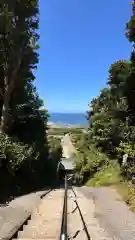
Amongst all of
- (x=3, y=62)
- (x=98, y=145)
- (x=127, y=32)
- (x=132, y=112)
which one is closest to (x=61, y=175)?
(x=98, y=145)

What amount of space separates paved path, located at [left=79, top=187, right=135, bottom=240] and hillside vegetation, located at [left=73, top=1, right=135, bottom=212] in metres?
0.68

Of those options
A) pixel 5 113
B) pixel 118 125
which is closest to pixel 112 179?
pixel 118 125

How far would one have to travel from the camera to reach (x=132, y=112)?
1011 inches

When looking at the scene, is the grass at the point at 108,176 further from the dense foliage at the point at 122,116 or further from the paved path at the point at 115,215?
the paved path at the point at 115,215

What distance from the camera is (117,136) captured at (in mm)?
28422

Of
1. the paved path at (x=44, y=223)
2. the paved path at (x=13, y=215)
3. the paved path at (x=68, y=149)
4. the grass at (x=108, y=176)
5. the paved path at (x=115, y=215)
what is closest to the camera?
the paved path at (x=44, y=223)

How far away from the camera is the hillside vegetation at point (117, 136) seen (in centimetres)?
2050

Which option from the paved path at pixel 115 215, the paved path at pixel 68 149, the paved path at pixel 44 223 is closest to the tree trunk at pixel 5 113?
the paved path at pixel 115 215

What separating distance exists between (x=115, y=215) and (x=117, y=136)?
17.1 m

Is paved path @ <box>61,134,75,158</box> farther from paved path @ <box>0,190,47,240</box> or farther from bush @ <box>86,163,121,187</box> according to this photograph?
paved path @ <box>0,190,47,240</box>

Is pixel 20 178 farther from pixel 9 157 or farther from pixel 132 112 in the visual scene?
pixel 132 112

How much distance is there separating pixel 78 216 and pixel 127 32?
11.6 m

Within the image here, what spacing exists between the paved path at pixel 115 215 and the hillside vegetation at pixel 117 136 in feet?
2.24

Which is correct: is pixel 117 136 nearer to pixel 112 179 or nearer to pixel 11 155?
pixel 112 179
